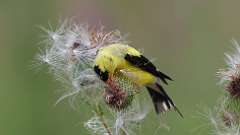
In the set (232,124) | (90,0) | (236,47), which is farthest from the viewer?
(90,0)

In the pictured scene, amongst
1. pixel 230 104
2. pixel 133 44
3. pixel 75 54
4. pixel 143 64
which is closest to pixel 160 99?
pixel 143 64

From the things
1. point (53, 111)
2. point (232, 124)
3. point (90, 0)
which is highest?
point (90, 0)

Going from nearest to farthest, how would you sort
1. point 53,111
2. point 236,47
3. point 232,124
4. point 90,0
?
point 232,124, point 236,47, point 53,111, point 90,0

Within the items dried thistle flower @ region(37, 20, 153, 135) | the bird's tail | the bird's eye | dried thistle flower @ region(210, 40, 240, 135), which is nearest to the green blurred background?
the bird's tail

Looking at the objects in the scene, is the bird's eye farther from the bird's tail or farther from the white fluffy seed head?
the bird's tail

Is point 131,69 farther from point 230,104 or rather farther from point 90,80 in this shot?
point 230,104

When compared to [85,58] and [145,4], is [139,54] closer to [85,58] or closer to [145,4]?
[85,58]

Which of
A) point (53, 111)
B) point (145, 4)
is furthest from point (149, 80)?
point (145, 4)
